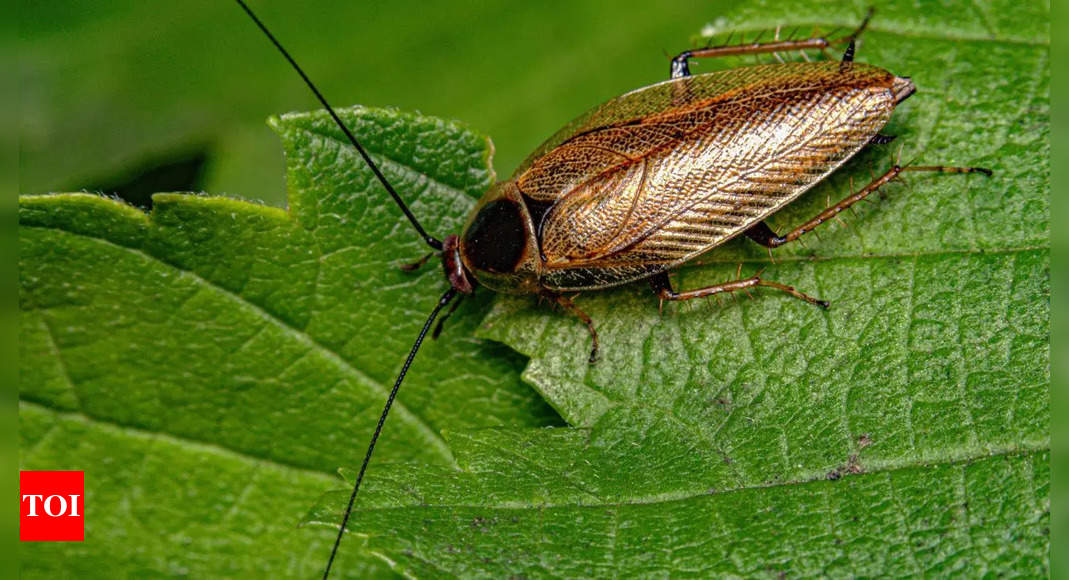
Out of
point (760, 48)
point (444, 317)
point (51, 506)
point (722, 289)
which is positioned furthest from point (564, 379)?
point (51, 506)

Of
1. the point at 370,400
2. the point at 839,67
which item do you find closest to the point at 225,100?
the point at 370,400

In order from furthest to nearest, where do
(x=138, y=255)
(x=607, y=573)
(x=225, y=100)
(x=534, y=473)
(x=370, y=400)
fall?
(x=225, y=100) → (x=370, y=400) → (x=138, y=255) → (x=534, y=473) → (x=607, y=573)

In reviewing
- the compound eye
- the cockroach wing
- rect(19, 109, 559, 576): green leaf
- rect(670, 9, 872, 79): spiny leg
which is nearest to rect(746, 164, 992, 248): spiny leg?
the cockroach wing

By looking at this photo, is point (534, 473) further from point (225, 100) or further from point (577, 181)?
point (225, 100)

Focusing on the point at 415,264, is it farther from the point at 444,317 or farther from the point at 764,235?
the point at 764,235

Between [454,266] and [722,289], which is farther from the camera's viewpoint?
[454,266]

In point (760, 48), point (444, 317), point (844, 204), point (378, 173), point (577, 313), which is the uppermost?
point (378, 173)

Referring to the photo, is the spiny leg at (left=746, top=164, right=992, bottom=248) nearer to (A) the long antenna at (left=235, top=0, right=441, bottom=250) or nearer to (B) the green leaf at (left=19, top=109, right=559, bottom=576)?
(B) the green leaf at (left=19, top=109, right=559, bottom=576)
